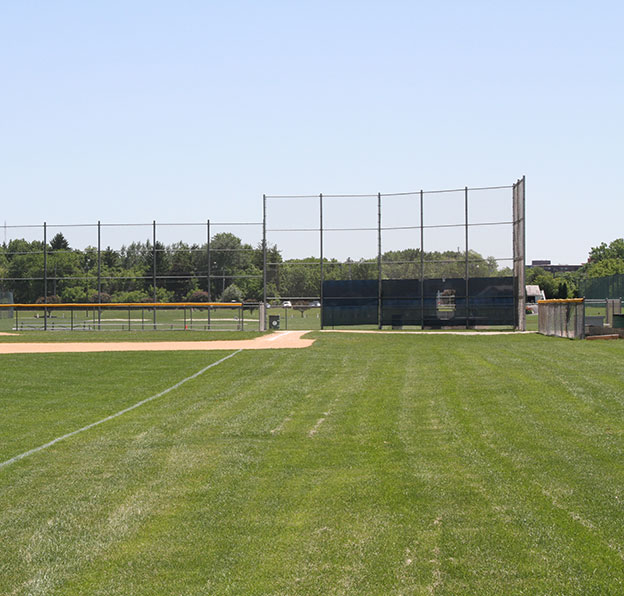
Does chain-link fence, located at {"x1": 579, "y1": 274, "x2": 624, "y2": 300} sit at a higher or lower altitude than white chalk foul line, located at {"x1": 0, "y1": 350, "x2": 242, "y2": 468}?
higher

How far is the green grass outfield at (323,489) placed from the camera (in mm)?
4602

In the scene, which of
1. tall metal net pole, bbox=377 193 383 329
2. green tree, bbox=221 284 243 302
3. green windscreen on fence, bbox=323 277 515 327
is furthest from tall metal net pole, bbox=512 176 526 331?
green tree, bbox=221 284 243 302

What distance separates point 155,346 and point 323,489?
61.0ft

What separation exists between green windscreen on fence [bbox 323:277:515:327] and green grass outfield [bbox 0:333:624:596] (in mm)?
19140

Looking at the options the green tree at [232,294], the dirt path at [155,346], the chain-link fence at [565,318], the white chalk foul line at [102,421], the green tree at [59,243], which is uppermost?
the green tree at [59,243]

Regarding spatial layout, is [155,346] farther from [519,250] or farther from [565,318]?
[519,250]

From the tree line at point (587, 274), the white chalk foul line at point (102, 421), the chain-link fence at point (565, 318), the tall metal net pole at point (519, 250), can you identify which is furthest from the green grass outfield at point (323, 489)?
the tree line at point (587, 274)

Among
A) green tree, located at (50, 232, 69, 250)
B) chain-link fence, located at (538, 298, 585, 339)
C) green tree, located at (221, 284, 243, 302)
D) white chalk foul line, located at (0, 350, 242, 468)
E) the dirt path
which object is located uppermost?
green tree, located at (50, 232, 69, 250)

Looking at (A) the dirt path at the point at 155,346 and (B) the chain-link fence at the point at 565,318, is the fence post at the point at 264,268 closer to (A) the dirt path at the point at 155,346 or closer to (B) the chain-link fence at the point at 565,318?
(A) the dirt path at the point at 155,346

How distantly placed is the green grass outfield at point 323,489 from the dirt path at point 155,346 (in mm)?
8853

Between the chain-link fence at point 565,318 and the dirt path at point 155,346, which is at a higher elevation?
the chain-link fence at point 565,318

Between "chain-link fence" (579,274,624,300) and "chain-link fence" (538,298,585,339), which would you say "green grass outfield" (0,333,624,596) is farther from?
"chain-link fence" (579,274,624,300)

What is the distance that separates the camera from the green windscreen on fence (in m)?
32.9

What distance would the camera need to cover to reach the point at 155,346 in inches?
961
